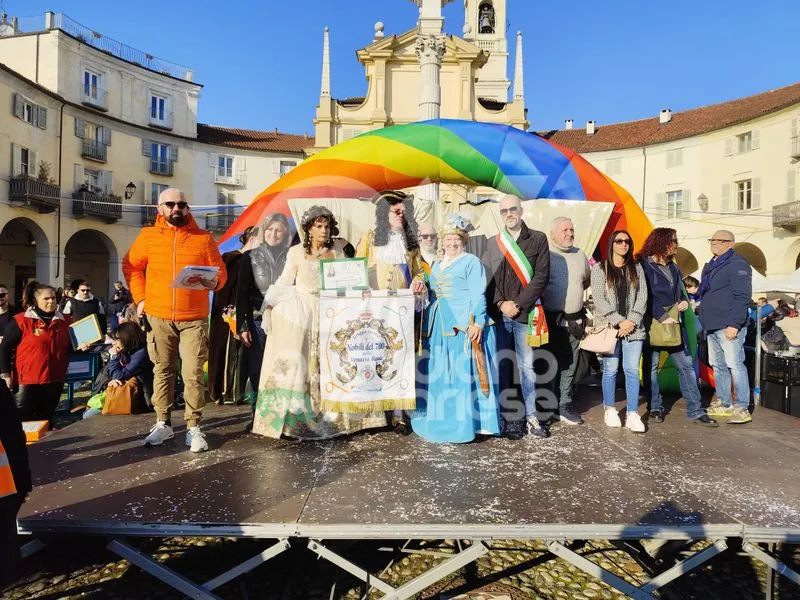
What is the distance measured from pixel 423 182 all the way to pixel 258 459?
353 centimetres

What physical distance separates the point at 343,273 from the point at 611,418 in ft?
8.75

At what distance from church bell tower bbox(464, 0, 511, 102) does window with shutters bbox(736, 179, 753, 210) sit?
16901 millimetres

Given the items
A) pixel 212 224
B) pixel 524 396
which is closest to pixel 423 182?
pixel 524 396

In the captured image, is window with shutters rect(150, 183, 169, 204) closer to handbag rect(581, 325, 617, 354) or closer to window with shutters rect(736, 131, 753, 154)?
handbag rect(581, 325, 617, 354)

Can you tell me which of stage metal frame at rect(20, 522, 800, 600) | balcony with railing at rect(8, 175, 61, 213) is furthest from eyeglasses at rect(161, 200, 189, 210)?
balcony with railing at rect(8, 175, 61, 213)

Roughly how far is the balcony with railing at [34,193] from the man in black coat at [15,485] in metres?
23.2

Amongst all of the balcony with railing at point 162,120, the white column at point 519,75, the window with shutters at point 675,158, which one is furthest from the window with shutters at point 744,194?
the balcony with railing at point 162,120

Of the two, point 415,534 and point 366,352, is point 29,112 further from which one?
point 415,534

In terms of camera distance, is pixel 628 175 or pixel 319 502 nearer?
pixel 319 502

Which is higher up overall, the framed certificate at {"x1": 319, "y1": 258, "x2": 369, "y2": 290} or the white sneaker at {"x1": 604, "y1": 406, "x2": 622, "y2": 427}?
the framed certificate at {"x1": 319, "y1": 258, "x2": 369, "y2": 290}

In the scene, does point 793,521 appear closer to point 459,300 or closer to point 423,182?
point 459,300

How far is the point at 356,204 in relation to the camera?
19.1 ft

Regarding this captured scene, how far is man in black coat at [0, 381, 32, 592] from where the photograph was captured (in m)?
1.97

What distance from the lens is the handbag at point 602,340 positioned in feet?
15.0
